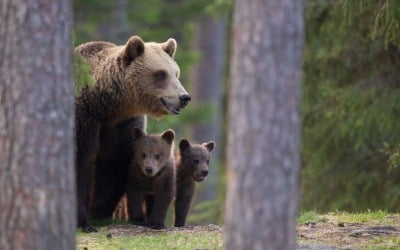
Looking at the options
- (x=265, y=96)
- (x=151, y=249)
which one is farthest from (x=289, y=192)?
(x=151, y=249)

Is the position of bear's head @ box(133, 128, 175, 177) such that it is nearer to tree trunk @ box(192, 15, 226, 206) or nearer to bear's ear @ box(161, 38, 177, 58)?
bear's ear @ box(161, 38, 177, 58)

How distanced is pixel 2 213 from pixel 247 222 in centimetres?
181

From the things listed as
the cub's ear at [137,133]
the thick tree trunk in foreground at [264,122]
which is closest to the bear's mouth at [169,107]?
the cub's ear at [137,133]

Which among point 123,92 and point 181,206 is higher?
point 123,92

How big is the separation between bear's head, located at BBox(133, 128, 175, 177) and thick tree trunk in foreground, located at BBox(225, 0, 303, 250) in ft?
13.8

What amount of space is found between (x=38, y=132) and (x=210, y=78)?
25574 mm

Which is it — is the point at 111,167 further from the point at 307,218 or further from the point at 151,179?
the point at 307,218

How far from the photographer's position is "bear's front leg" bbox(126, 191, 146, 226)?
→ 455 inches

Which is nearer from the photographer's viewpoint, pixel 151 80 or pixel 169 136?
pixel 151 80

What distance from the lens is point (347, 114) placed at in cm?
1627

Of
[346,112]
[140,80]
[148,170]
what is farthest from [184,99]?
[346,112]

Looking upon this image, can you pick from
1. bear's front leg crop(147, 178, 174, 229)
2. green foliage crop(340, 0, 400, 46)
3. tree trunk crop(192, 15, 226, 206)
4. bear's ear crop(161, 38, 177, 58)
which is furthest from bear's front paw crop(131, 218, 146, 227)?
tree trunk crop(192, 15, 226, 206)

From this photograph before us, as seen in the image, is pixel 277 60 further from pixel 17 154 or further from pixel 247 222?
pixel 17 154

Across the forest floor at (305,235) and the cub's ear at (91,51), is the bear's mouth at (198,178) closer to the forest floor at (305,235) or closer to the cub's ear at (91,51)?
the forest floor at (305,235)
